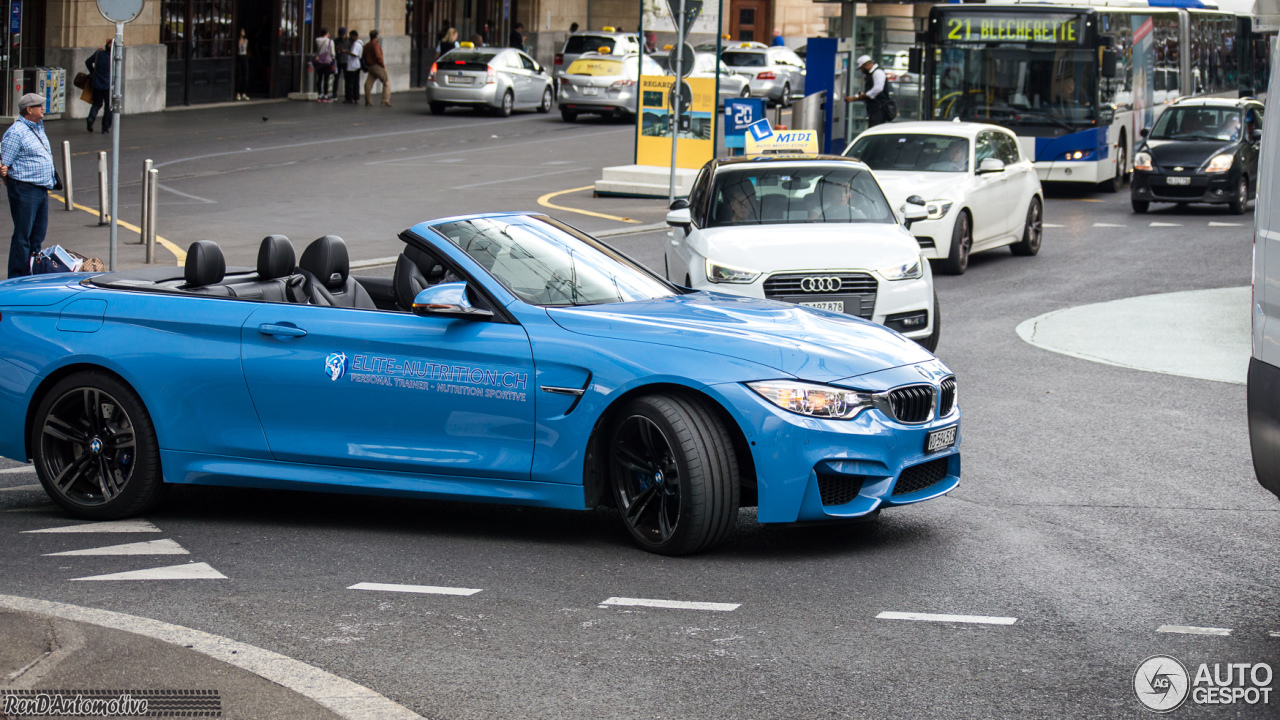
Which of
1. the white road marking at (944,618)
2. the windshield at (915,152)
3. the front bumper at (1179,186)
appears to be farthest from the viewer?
the front bumper at (1179,186)

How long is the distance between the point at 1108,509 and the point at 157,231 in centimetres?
1459

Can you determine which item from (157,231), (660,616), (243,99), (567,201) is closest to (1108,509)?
(660,616)

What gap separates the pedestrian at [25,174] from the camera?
15562 millimetres

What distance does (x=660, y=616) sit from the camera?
19.2ft

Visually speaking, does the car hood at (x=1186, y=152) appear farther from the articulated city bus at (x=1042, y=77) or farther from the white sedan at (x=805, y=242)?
the white sedan at (x=805, y=242)

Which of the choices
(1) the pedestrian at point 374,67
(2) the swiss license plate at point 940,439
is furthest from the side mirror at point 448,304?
(1) the pedestrian at point 374,67

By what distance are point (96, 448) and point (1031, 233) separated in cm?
1437

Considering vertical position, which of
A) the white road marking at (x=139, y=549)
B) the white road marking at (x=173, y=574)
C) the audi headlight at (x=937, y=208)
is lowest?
the white road marking at (x=139, y=549)

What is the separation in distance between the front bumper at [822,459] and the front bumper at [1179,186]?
60.8 ft

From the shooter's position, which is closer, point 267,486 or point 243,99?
point 267,486

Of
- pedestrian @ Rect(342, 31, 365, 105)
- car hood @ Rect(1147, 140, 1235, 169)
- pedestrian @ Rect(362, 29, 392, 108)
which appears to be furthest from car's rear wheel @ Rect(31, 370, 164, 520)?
pedestrian @ Rect(342, 31, 365, 105)

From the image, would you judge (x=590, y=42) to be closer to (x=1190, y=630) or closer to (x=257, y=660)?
(x=1190, y=630)

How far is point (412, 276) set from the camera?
7980mm

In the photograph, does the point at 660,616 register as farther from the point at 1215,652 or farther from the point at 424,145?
the point at 424,145
